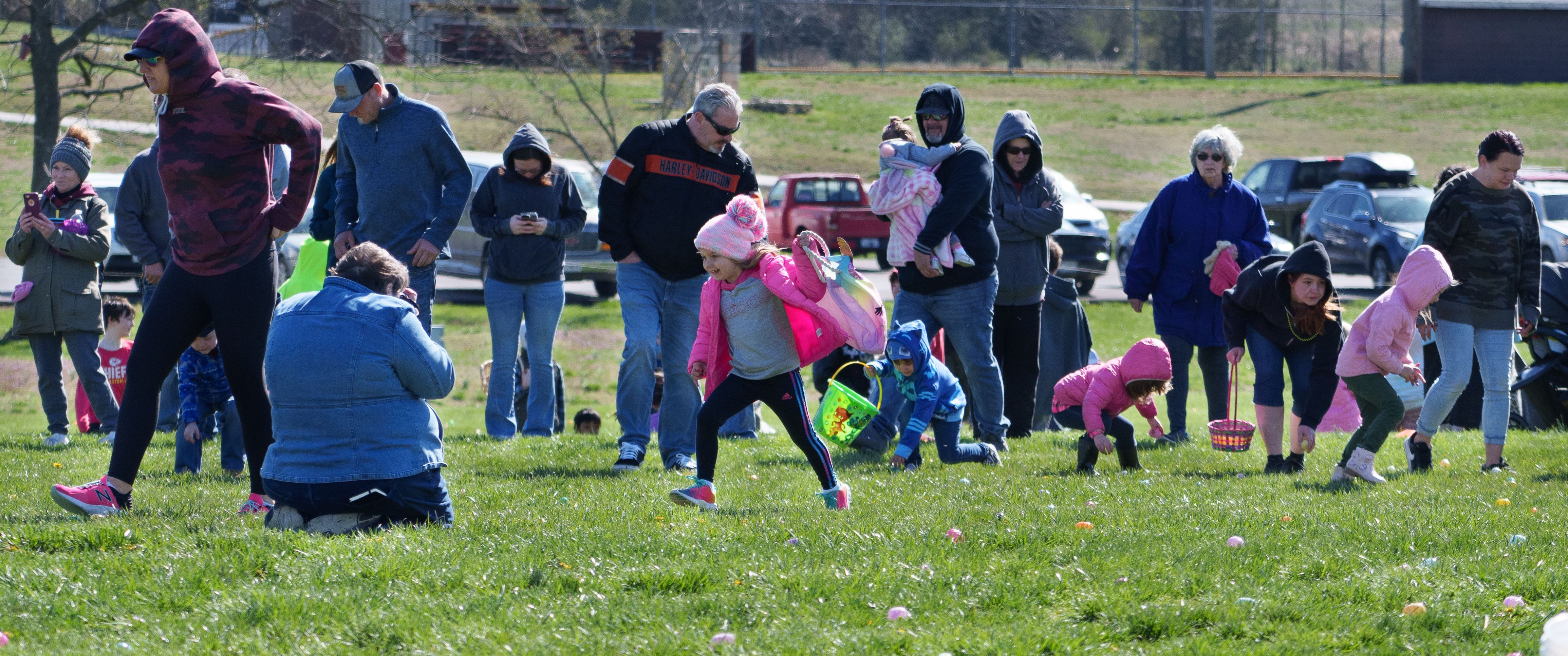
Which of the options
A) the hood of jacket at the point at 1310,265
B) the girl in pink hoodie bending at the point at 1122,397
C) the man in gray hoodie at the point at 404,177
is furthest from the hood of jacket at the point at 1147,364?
the man in gray hoodie at the point at 404,177

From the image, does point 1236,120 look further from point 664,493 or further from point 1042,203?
point 664,493

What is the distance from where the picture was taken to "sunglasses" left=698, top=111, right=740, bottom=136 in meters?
6.68

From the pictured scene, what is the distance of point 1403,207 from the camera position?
66.7ft

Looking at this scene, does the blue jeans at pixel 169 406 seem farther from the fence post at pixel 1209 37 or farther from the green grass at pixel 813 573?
the fence post at pixel 1209 37

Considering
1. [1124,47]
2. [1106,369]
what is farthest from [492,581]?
[1124,47]

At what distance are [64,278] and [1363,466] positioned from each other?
740 cm

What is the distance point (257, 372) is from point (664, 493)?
1.75 meters

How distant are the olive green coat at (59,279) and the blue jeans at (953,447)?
5.03m

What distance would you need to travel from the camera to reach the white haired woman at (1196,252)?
27.6 ft

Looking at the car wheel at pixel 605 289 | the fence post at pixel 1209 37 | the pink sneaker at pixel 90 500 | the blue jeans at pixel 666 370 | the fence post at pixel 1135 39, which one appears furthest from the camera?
the fence post at pixel 1209 37

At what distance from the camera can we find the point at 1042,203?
8.48 meters

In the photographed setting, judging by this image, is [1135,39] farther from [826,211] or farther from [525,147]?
[525,147]

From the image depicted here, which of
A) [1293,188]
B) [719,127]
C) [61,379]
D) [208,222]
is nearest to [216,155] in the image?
[208,222]

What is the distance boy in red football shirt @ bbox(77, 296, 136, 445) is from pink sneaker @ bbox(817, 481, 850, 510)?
602 centimetres
